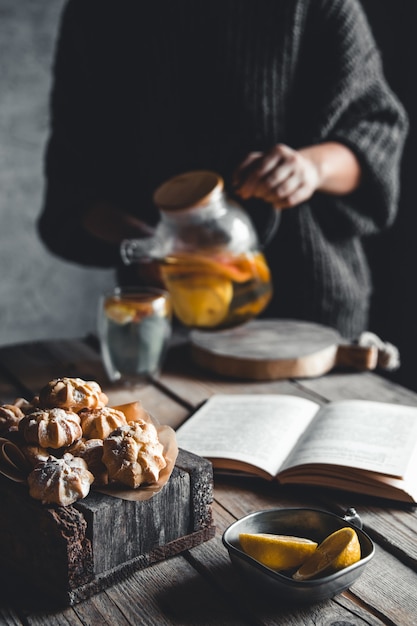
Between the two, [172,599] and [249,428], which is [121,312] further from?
[172,599]

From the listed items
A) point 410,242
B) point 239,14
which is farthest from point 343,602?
point 410,242

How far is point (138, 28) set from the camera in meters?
1.64

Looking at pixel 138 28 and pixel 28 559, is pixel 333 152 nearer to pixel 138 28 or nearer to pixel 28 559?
pixel 138 28

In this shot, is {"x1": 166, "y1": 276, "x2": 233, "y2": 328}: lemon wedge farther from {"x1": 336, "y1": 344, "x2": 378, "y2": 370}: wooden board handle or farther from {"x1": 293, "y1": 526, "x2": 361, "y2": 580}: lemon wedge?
{"x1": 293, "y1": 526, "x2": 361, "y2": 580}: lemon wedge

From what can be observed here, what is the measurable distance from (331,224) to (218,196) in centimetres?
55

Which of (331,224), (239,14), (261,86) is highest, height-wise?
(239,14)

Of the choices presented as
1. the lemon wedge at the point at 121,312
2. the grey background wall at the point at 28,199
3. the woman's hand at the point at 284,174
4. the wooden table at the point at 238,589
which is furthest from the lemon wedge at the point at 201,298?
the grey background wall at the point at 28,199

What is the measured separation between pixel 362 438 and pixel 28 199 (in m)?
2.10

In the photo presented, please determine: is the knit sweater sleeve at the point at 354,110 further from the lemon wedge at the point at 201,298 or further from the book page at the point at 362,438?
the book page at the point at 362,438

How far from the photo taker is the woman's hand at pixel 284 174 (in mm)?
1379

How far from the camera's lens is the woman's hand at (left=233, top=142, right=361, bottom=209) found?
138cm

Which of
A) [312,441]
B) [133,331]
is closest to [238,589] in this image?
[312,441]

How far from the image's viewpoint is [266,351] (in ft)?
4.44

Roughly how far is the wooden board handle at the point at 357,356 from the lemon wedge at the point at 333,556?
681 millimetres
